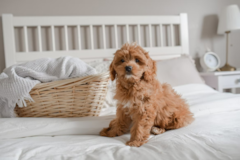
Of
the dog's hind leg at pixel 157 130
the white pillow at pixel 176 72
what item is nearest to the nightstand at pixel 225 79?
the white pillow at pixel 176 72

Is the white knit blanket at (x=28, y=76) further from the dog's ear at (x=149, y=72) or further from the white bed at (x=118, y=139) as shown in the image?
the dog's ear at (x=149, y=72)

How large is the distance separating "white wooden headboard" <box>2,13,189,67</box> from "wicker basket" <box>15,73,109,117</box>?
106cm

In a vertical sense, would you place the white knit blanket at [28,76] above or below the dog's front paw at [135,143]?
above

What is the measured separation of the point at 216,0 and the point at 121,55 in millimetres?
2397

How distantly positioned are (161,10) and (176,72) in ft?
3.48

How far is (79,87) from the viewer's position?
1.10m

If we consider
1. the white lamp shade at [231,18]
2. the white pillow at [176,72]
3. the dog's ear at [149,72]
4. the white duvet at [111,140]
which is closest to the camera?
the white duvet at [111,140]

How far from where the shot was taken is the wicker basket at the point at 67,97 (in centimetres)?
108

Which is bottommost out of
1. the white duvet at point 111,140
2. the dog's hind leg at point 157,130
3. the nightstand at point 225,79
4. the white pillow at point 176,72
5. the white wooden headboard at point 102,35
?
the dog's hind leg at point 157,130

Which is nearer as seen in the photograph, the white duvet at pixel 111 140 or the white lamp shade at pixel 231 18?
the white duvet at pixel 111 140

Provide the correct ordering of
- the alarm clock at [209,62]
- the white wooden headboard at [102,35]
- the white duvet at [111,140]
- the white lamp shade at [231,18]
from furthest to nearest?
1. the alarm clock at [209,62]
2. the white lamp shade at [231,18]
3. the white wooden headboard at [102,35]
4. the white duvet at [111,140]

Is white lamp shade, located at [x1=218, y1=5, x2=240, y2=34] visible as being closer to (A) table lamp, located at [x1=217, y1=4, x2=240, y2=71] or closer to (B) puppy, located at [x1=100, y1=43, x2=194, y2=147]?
(A) table lamp, located at [x1=217, y1=4, x2=240, y2=71]

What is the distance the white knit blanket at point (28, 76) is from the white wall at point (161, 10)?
119 cm

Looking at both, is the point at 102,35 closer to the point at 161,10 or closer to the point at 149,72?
the point at 161,10
